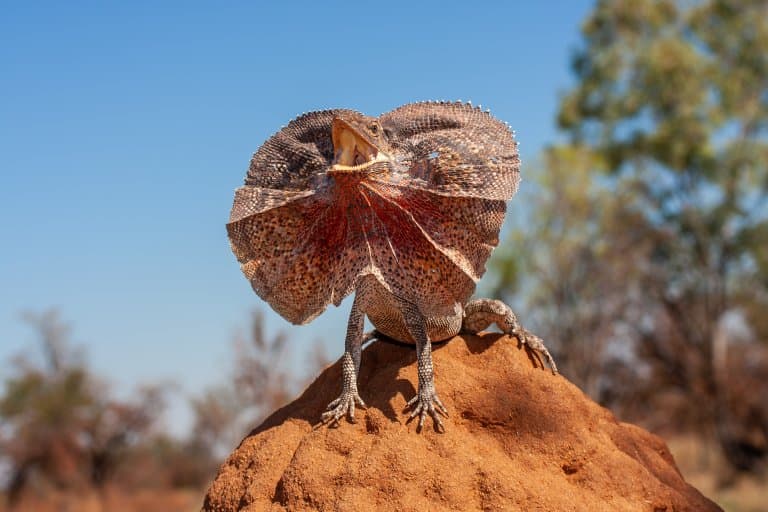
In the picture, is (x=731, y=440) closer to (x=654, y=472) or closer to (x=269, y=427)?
(x=654, y=472)

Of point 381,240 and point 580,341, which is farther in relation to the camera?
point 580,341

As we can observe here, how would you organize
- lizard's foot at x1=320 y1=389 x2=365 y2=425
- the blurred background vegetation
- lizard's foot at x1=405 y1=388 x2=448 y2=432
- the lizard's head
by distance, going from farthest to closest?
1. the blurred background vegetation
2. lizard's foot at x1=320 y1=389 x2=365 y2=425
3. lizard's foot at x1=405 y1=388 x2=448 y2=432
4. the lizard's head

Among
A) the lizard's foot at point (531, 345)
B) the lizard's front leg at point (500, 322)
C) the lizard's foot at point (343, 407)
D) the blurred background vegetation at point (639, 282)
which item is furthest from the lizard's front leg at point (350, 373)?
the blurred background vegetation at point (639, 282)

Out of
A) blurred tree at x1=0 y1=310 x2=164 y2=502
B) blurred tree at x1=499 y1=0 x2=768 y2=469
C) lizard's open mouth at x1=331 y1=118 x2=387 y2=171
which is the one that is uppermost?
blurred tree at x1=499 y1=0 x2=768 y2=469

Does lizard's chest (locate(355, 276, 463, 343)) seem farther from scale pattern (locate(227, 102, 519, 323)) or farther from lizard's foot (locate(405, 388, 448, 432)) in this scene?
lizard's foot (locate(405, 388, 448, 432))

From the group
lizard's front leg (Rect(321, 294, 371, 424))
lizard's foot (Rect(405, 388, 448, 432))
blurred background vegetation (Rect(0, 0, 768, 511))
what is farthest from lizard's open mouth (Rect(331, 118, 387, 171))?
blurred background vegetation (Rect(0, 0, 768, 511))

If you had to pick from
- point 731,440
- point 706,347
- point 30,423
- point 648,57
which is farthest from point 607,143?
point 30,423

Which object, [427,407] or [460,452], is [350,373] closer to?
[427,407]
